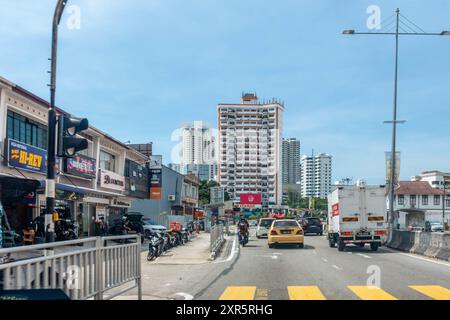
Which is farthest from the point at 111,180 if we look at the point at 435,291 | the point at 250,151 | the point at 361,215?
the point at 250,151

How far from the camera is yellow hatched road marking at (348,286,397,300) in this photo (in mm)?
10062

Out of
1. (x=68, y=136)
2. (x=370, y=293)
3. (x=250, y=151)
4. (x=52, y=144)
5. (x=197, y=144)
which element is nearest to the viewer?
(x=52, y=144)

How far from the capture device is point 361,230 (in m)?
25.2

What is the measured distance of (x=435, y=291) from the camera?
10.9 m

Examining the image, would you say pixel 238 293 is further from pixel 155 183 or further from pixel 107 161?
pixel 155 183

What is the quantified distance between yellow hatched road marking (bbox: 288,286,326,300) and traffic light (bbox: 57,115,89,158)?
487cm

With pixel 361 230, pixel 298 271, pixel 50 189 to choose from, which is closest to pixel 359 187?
pixel 361 230

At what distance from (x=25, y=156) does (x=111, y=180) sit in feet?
46.3

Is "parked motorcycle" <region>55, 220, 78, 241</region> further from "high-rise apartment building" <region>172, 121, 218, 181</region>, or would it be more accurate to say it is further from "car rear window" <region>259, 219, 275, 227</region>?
"high-rise apartment building" <region>172, 121, 218, 181</region>

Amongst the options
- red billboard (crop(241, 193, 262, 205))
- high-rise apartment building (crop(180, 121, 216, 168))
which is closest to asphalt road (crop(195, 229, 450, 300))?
red billboard (crop(241, 193, 262, 205))

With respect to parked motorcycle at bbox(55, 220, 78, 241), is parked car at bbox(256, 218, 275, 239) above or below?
below

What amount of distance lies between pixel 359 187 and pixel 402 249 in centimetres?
370
